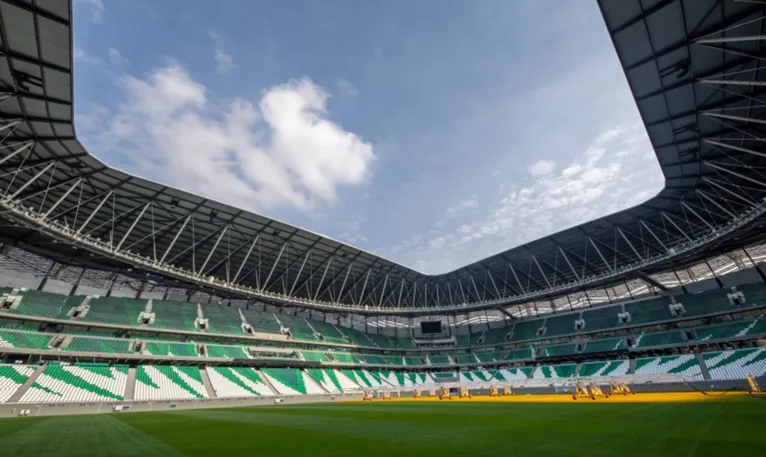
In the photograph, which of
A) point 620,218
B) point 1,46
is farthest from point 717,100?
point 1,46

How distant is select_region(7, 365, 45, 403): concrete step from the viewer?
71.4 ft

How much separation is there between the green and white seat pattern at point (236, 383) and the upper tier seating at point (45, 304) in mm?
14371

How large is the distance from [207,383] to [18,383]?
515 inches

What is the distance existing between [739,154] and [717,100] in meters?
7.82

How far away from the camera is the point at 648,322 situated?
42.3m

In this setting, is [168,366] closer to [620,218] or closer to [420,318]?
[420,318]

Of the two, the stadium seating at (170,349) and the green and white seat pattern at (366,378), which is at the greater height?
the stadium seating at (170,349)

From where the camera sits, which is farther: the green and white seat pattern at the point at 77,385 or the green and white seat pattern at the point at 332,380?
the green and white seat pattern at the point at 332,380

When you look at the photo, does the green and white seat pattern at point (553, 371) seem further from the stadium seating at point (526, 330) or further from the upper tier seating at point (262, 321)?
the upper tier seating at point (262, 321)

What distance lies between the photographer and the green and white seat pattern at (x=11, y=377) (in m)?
21.9

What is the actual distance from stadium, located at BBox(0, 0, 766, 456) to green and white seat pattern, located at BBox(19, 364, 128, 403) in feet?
0.57

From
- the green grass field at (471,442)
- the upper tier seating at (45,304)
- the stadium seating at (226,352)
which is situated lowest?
the green grass field at (471,442)

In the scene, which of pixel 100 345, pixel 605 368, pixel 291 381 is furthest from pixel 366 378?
pixel 100 345

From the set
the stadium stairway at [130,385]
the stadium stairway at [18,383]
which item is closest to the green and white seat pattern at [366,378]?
the stadium stairway at [130,385]
